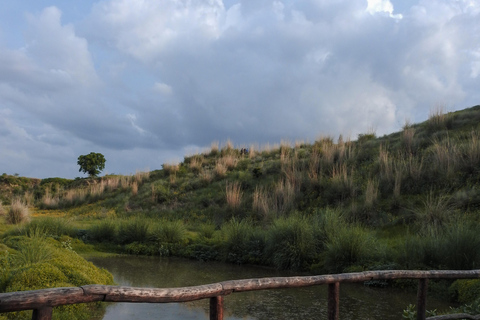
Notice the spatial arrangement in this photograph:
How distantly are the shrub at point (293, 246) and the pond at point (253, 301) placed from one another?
0.35 metres

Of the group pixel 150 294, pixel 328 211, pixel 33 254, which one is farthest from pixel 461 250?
pixel 33 254

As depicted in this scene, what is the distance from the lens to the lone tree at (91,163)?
4225 centimetres

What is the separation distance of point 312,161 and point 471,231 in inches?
413

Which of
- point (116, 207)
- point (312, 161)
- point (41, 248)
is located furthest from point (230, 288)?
point (116, 207)

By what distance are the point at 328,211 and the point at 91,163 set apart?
113 ft

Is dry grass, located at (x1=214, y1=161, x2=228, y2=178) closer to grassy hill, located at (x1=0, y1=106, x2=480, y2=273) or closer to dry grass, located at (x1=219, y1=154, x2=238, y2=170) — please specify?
grassy hill, located at (x1=0, y1=106, x2=480, y2=273)

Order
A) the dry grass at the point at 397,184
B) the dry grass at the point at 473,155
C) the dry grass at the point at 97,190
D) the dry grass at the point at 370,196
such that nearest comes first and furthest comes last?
1. the dry grass at the point at 370,196
2. the dry grass at the point at 473,155
3. the dry grass at the point at 397,184
4. the dry grass at the point at 97,190

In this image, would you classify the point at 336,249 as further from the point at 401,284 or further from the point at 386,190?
the point at 386,190

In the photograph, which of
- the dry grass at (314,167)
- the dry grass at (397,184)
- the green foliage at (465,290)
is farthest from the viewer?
the dry grass at (314,167)

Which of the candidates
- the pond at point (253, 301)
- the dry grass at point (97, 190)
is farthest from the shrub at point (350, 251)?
the dry grass at point (97, 190)

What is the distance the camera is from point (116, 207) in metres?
22.8

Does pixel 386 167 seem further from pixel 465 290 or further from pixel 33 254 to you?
pixel 33 254

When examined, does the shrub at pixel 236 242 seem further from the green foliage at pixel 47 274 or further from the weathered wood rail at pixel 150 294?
the weathered wood rail at pixel 150 294

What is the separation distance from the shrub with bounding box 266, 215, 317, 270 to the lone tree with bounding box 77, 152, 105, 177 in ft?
112
